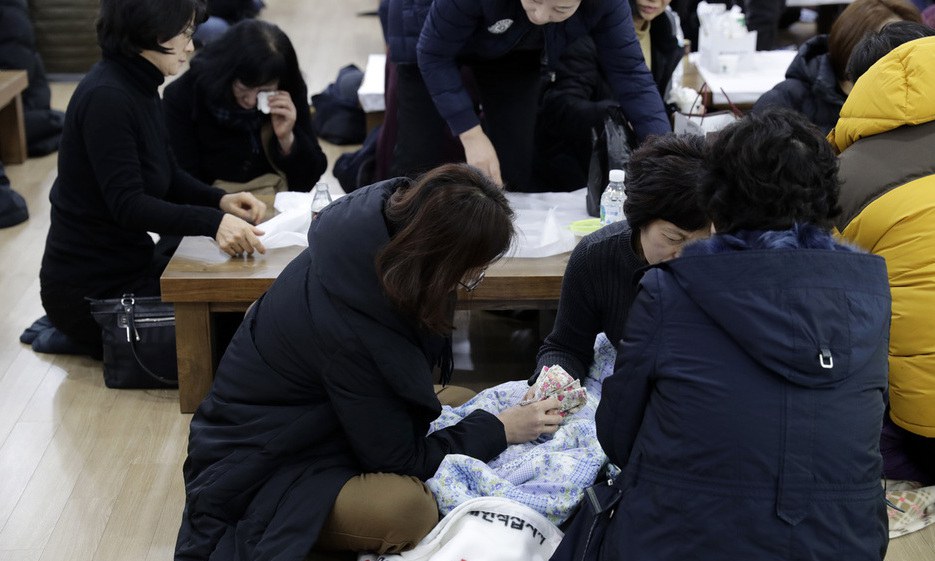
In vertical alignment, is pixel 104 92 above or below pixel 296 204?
above

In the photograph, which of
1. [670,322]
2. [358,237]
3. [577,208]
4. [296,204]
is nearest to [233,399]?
[358,237]

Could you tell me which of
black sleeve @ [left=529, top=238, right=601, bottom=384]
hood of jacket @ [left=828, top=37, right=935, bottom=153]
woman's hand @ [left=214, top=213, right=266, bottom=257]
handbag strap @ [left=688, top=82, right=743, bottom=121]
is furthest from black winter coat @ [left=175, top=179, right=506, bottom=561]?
handbag strap @ [left=688, top=82, right=743, bottom=121]

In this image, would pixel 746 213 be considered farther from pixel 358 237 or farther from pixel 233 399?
pixel 233 399

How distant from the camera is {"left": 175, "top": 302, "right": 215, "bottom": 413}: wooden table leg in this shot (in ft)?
9.09

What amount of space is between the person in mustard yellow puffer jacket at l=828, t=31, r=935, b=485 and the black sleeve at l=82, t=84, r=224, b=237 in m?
1.58

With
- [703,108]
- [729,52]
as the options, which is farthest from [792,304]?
[729,52]

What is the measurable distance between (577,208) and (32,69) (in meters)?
2.99

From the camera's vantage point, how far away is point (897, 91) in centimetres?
225

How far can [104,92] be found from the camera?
2.77 metres

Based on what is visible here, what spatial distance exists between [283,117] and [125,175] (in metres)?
0.67

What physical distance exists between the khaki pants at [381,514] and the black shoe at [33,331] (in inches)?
61.2

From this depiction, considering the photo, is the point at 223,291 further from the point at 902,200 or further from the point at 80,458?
the point at 902,200

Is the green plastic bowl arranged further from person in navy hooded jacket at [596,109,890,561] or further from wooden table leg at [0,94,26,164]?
wooden table leg at [0,94,26,164]

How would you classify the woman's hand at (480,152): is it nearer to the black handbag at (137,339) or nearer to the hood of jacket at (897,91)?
the black handbag at (137,339)
